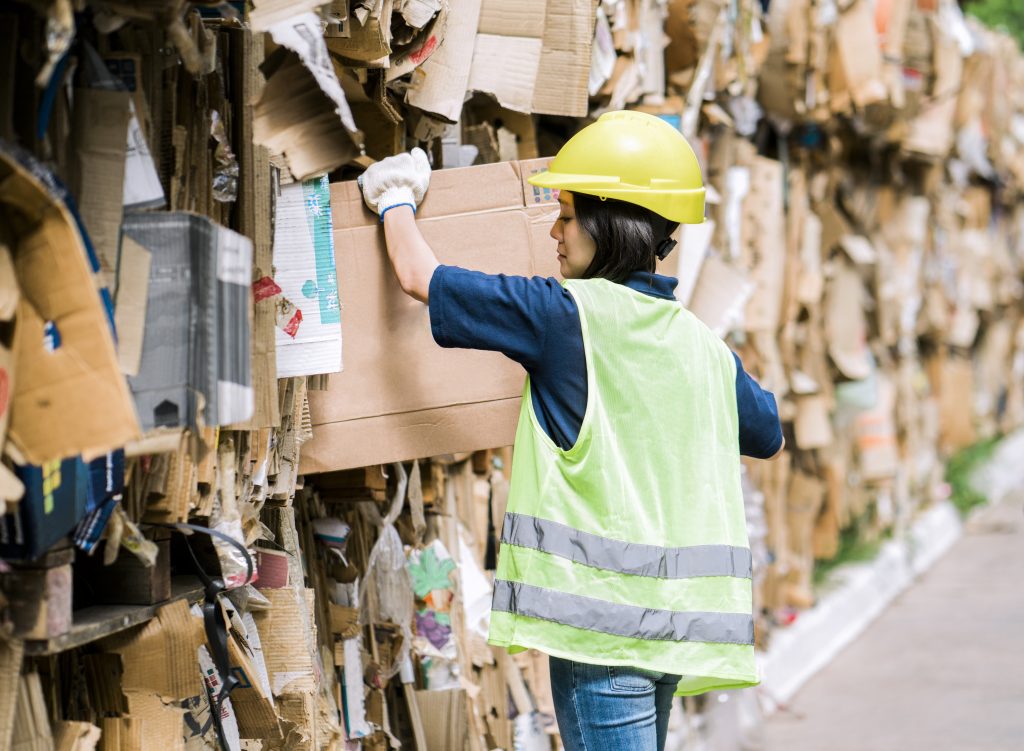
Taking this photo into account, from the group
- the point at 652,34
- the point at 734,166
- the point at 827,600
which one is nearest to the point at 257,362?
the point at 652,34

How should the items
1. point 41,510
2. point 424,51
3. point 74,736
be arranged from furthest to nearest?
1. point 424,51
2. point 74,736
3. point 41,510

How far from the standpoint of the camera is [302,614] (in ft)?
9.93

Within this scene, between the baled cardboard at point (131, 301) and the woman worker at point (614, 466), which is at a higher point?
the baled cardboard at point (131, 301)

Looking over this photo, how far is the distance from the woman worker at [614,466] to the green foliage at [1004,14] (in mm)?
18467

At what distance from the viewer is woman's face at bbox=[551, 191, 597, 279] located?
2822 mm

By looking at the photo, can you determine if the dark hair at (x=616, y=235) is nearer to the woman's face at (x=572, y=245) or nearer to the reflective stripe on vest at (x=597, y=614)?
the woman's face at (x=572, y=245)

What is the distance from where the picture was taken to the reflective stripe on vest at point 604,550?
2664 mm

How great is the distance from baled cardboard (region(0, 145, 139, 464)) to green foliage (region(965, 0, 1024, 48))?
19536mm

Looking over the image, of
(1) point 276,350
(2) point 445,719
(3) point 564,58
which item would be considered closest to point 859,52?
(3) point 564,58

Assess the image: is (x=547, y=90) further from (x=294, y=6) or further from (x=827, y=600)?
(x=827, y=600)

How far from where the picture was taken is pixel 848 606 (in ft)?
25.5

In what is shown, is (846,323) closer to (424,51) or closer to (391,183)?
(424,51)

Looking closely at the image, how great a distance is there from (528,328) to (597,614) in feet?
1.77

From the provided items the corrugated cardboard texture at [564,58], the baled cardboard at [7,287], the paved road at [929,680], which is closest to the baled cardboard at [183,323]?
the baled cardboard at [7,287]
